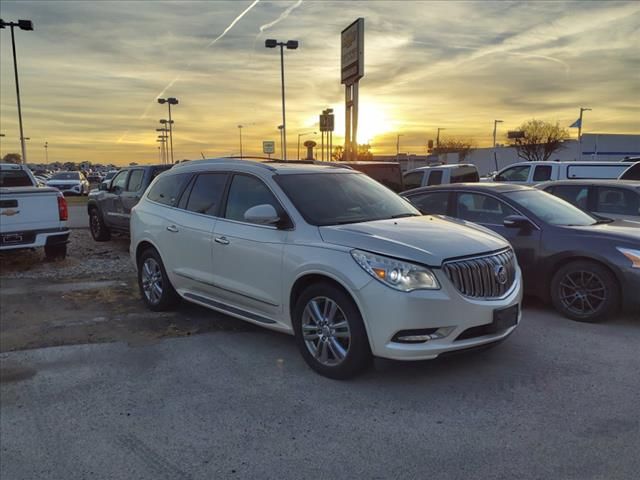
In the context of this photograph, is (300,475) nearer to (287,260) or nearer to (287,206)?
(287,260)

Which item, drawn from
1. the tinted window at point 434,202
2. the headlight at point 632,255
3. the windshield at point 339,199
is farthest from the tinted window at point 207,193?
the headlight at point 632,255

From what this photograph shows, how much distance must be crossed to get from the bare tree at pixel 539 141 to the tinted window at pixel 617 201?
195 ft

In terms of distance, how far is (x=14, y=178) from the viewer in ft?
32.9

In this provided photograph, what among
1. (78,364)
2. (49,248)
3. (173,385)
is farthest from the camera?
(49,248)

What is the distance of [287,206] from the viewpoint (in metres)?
4.58

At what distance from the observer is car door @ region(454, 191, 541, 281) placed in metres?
6.14

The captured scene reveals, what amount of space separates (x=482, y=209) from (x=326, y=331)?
3.66 m

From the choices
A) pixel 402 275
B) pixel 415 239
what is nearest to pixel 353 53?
pixel 415 239

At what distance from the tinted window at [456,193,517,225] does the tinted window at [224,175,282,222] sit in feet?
Result: 10.8

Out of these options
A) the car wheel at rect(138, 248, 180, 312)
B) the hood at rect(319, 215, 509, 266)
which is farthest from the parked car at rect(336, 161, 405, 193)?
the hood at rect(319, 215, 509, 266)

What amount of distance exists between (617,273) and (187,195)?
4683 mm

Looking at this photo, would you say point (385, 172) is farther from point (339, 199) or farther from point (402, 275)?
point (402, 275)

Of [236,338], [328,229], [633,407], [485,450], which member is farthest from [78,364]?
[633,407]

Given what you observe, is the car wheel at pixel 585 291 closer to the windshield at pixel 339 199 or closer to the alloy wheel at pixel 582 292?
the alloy wheel at pixel 582 292
